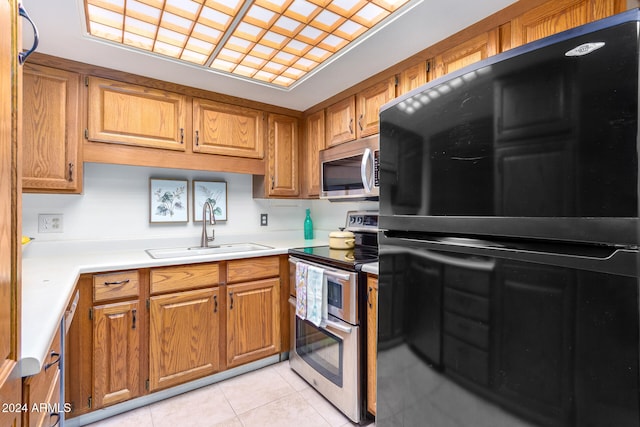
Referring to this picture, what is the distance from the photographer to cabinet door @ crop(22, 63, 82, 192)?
1.73m

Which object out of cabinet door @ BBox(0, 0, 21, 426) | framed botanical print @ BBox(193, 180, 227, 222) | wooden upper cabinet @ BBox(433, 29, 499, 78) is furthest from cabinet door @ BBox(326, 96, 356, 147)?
cabinet door @ BBox(0, 0, 21, 426)

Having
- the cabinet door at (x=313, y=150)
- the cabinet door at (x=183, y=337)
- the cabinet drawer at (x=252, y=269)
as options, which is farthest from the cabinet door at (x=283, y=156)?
the cabinet door at (x=183, y=337)

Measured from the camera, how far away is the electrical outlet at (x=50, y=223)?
1973mm

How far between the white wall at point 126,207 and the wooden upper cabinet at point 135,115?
31cm

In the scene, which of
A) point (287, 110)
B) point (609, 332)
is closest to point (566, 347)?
point (609, 332)

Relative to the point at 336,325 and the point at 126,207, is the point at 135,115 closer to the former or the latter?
the point at 126,207

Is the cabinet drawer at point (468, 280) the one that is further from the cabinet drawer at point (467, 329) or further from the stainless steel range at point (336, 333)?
the stainless steel range at point (336, 333)

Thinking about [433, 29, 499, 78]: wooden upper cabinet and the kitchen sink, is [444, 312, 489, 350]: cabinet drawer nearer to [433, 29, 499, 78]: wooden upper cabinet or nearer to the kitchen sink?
[433, 29, 499, 78]: wooden upper cabinet

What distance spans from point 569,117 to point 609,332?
0.42m

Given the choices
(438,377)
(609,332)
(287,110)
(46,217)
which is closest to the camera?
(609,332)

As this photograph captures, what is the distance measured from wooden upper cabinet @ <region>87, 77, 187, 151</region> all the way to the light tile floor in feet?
5.47

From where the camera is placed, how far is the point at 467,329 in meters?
0.79

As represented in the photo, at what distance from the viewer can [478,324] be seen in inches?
30.0

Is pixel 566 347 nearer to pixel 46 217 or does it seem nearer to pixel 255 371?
pixel 255 371
